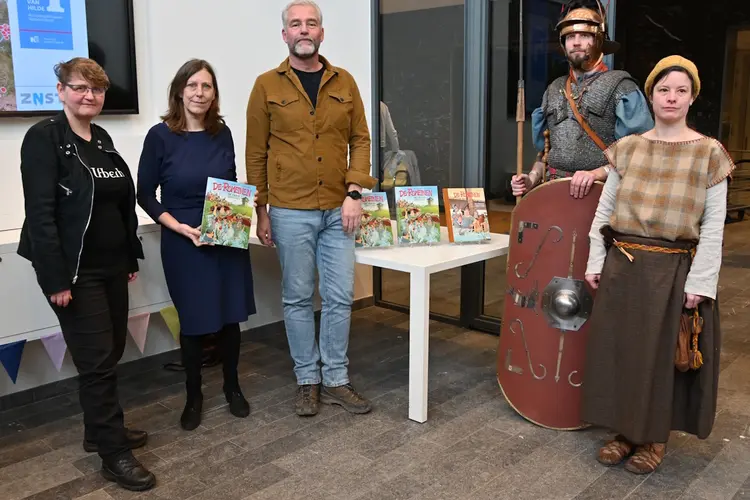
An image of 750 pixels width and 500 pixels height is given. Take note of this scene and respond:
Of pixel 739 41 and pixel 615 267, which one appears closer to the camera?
pixel 615 267

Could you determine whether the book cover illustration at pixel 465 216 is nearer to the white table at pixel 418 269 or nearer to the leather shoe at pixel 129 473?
the white table at pixel 418 269

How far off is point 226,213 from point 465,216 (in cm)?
108

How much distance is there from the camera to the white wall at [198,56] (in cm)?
292

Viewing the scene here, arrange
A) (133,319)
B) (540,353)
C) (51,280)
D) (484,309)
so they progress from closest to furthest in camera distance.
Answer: (51,280), (540,353), (133,319), (484,309)

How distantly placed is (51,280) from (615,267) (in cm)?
177

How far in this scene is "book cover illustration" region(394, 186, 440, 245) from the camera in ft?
9.73

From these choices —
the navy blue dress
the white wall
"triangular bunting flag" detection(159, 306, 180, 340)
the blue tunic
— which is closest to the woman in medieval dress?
the blue tunic

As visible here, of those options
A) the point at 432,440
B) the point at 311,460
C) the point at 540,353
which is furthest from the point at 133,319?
the point at 540,353

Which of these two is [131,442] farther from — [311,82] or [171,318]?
[311,82]

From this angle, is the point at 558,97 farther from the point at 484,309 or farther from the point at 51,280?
the point at 51,280

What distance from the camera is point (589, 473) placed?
7.62 ft

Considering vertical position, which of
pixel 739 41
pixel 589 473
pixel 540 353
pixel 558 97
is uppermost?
pixel 739 41

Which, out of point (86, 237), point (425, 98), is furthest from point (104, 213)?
point (425, 98)

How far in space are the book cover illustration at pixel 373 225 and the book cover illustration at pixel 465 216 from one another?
29 cm
